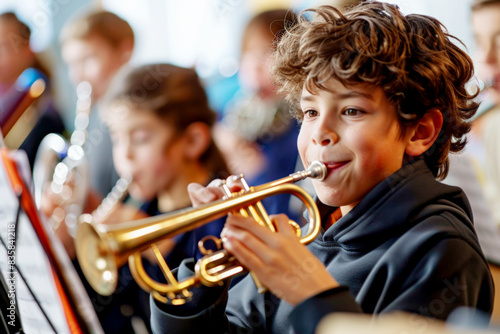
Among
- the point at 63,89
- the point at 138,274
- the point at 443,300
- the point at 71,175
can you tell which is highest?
the point at 63,89

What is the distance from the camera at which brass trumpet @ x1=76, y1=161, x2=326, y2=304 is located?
78 centimetres

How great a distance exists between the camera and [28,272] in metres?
0.95

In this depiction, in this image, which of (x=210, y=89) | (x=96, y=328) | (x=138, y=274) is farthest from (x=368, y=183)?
(x=210, y=89)

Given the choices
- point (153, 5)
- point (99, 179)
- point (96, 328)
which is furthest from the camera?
point (153, 5)

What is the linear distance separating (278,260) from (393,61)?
0.39m

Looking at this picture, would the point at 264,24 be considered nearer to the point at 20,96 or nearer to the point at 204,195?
the point at 204,195

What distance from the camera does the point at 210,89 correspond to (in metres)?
2.00

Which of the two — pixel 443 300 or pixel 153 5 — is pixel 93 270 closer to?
pixel 443 300

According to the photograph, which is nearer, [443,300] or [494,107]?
[443,300]

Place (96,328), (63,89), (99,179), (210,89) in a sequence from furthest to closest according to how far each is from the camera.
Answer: (63,89) < (99,179) < (210,89) < (96,328)

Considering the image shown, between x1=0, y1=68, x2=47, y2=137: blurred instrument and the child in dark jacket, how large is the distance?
1.65 meters

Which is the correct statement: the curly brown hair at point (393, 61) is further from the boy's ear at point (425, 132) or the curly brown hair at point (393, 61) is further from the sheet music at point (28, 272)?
the sheet music at point (28, 272)

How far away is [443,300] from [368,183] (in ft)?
0.77

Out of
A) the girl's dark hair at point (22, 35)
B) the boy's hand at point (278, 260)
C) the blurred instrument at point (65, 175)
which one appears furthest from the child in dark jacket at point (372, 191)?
the girl's dark hair at point (22, 35)
